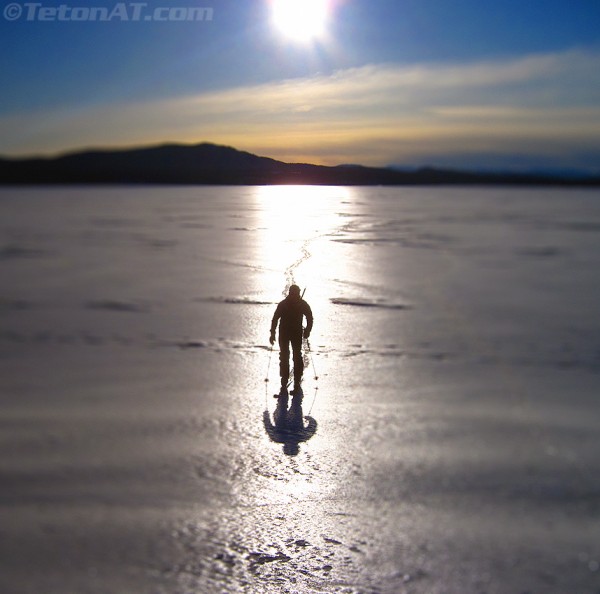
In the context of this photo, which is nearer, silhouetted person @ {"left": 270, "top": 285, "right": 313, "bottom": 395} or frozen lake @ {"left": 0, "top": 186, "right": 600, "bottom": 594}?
frozen lake @ {"left": 0, "top": 186, "right": 600, "bottom": 594}

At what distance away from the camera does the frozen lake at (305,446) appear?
400 cm

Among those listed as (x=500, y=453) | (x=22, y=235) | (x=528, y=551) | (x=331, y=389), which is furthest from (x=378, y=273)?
(x=22, y=235)

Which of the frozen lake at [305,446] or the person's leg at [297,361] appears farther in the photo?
the person's leg at [297,361]

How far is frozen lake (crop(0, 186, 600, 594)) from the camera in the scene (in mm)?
4004

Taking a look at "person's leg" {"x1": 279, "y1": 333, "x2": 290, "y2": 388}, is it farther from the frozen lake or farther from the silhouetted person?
the frozen lake

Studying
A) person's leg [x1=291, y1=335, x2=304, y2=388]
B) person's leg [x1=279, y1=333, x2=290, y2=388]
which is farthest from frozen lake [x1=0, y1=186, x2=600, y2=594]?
person's leg [x1=291, y1=335, x2=304, y2=388]

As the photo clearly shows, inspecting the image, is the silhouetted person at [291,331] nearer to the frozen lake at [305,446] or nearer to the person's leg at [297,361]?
the person's leg at [297,361]

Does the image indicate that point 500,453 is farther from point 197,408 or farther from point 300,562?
point 197,408

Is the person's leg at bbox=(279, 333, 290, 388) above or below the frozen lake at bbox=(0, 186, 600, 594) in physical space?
above

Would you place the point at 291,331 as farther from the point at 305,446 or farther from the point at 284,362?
the point at 305,446

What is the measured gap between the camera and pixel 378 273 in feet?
58.0

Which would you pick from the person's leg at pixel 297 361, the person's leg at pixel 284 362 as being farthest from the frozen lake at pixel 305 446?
the person's leg at pixel 297 361

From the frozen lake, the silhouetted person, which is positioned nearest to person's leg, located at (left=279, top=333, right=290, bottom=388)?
the silhouetted person

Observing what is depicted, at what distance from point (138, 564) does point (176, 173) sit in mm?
Answer: 169948
